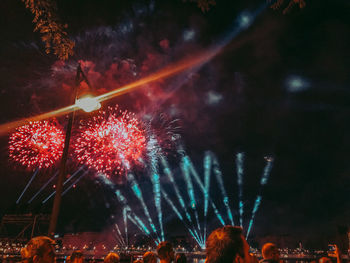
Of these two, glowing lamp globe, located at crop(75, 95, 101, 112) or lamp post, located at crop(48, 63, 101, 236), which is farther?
glowing lamp globe, located at crop(75, 95, 101, 112)

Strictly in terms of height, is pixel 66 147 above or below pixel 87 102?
below

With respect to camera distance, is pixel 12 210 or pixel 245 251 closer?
pixel 245 251

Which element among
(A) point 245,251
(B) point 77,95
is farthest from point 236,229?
(B) point 77,95

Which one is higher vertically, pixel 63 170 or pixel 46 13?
pixel 46 13

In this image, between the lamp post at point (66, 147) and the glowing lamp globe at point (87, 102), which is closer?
the lamp post at point (66, 147)

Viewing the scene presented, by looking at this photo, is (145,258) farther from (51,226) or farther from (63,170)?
(63,170)

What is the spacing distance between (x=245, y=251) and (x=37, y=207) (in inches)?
487

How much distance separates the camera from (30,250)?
12.0 ft

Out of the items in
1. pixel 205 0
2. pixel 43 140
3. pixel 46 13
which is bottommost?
pixel 205 0

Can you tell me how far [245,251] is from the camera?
85.7 inches

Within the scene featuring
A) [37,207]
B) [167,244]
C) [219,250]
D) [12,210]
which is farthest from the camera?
[12,210]

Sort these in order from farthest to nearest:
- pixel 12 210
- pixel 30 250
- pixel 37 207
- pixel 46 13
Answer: pixel 12 210 < pixel 37 207 < pixel 46 13 < pixel 30 250

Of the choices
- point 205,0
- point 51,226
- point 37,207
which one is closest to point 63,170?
point 51,226

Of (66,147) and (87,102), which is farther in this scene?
(87,102)
